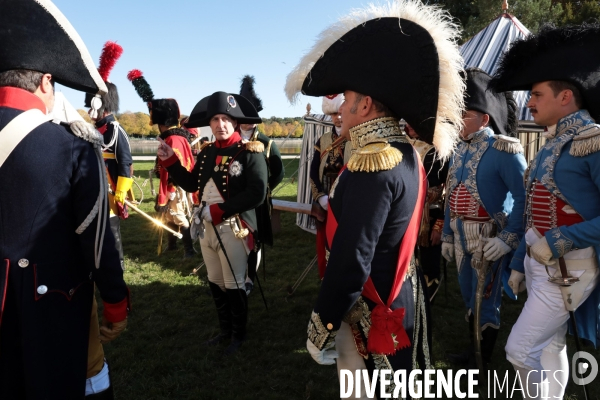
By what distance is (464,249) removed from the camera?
359 cm

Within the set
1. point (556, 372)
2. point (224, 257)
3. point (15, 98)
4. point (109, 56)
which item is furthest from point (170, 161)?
point (556, 372)

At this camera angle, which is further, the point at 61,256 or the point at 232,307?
the point at 232,307

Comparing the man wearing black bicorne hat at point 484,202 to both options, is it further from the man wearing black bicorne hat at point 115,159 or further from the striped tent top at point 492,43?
the striped tent top at point 492,43

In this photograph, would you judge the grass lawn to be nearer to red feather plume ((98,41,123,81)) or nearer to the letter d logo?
the letter d logo

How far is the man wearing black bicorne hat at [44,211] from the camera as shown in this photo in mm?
1817

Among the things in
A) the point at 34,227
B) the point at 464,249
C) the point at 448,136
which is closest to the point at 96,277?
the point at 34,227

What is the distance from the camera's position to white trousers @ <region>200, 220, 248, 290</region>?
3.87 metres

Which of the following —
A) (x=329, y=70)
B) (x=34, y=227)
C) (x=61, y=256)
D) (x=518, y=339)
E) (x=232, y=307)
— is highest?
(x=329, y=70)

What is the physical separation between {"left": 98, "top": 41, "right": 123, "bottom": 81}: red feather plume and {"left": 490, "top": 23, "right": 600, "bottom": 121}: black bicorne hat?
419 cm

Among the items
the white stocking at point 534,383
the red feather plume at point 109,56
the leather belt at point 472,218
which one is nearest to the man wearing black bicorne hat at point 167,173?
the red feather plume at point 109,56

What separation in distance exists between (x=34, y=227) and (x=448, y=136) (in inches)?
75.2

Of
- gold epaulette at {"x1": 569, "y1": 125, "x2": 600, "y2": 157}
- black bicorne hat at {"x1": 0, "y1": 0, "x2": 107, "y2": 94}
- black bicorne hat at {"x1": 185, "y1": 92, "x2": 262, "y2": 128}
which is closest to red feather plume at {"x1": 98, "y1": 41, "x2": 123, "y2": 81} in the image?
black bicorne hat at {"x1": 185, "y1": 92, "x2": 262, "y2": 128}

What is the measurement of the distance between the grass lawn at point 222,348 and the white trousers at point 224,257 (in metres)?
0.70

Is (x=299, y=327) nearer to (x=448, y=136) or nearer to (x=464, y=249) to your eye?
(x=464, y=249)
